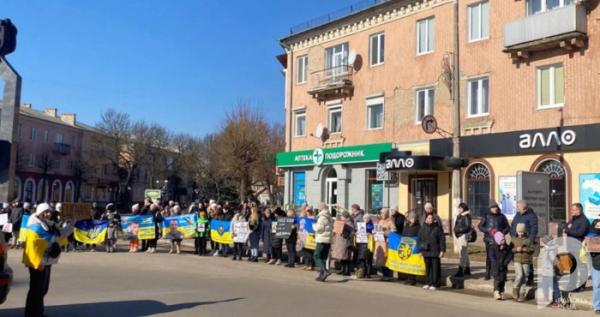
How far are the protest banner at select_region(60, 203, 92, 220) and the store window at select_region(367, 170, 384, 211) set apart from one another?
44.6ft

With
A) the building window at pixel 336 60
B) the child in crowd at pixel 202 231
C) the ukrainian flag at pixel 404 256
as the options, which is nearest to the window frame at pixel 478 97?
the building window at pixel 336 60

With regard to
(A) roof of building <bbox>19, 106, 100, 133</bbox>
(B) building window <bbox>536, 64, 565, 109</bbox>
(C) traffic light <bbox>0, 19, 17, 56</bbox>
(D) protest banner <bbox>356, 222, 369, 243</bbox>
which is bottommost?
(D) protest banner <bbox>356, 222, 369, 243</bbox>

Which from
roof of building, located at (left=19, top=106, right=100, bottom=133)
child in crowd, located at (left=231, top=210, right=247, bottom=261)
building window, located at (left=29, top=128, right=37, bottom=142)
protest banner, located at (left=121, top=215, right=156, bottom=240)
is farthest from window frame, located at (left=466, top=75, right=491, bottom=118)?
building window, located at (left=29, top=128, right=37, bottom=142)

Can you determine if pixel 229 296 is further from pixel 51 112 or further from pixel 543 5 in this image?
pixel 51 112

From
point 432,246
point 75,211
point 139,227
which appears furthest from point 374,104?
point 432,246

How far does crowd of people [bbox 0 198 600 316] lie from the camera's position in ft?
35.8

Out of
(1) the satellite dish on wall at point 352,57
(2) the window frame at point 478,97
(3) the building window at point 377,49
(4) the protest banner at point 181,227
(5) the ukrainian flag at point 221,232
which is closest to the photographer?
(5) the ukrainian flag at point 221,232

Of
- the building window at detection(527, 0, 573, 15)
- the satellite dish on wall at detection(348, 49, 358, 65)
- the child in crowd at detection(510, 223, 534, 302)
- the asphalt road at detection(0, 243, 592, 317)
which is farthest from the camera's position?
the satellite dish on wall at detection(348, 49, 358, 65)

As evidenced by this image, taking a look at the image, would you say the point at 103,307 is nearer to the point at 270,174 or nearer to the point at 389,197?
the point at 389,197

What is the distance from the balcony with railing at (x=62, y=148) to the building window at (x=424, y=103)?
58.8 meters

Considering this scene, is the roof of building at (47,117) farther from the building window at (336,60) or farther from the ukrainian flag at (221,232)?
the ukrainian flag at (221,232)

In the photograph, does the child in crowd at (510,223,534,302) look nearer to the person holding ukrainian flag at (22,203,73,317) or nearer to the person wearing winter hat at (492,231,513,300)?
the person wearing winter hat at (492,231,513,300)

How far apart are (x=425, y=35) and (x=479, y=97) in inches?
177

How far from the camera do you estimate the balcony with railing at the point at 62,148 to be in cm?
7188
